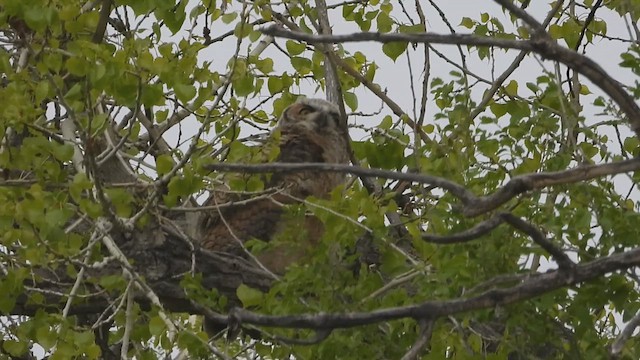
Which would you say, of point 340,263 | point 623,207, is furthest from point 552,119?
point 340,263

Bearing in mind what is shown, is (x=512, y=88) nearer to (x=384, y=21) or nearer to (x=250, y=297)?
(x=384, y=21)

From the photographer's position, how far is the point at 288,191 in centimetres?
515

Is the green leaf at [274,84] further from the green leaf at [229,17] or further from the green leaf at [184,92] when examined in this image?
the green leaf at [184,92]

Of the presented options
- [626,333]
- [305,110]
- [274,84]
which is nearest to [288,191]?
[274,84]

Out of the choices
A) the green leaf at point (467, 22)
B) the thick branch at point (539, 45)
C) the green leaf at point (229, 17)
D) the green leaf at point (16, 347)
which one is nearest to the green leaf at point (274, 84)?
the green leaf at point (229, 17)

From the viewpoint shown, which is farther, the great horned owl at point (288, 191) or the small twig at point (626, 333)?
the great horned owl at point (288, 191)

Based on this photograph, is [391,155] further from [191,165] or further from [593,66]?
[593,66]

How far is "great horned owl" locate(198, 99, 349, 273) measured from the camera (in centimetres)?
573

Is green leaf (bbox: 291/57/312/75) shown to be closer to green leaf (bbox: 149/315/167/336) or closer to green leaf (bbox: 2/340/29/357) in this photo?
green leaf (bbox: 149/315/167/336)

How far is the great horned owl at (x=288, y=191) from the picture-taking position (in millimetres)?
5730

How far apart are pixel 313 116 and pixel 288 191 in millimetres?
A: 2007

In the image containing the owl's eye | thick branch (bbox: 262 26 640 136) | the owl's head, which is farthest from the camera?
the owl's eye

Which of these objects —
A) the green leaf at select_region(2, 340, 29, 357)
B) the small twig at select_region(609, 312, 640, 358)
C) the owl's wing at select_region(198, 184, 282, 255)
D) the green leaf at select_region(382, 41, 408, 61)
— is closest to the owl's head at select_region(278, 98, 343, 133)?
the owl's wing at select_region(198, 184, 282, 255)

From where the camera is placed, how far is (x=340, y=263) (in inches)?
149
